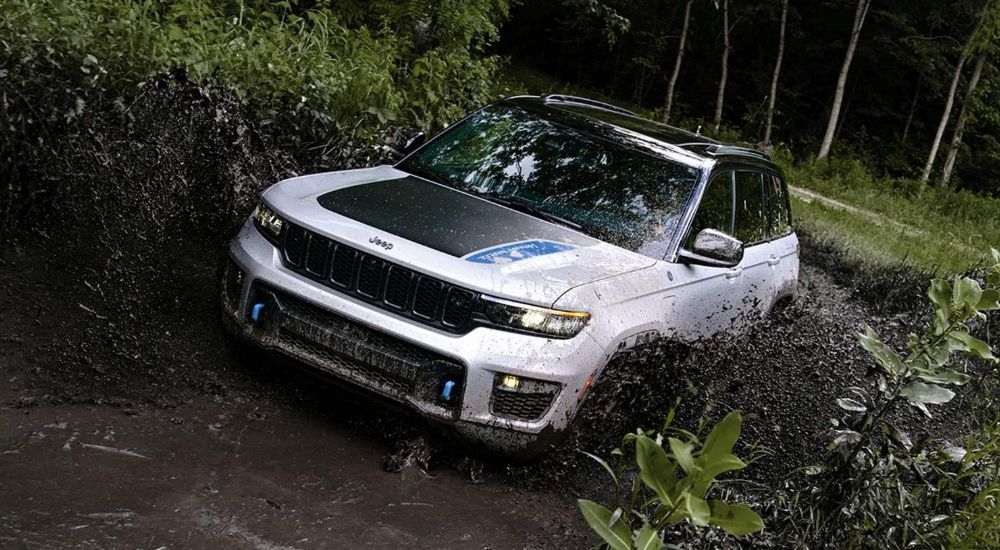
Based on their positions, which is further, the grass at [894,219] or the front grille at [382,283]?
the grass at [894,219]

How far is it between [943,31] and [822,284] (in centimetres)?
2116

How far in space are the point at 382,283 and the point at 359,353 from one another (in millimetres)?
331

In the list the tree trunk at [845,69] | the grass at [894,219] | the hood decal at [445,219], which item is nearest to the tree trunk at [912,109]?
the tree trunk at [845,69]

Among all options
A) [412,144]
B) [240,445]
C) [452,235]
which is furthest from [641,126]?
[240,445]

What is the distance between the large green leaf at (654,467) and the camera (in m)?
2.88

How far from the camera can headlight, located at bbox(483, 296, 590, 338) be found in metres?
4.03

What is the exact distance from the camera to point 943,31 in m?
27.4

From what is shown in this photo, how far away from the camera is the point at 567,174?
5.31 meters

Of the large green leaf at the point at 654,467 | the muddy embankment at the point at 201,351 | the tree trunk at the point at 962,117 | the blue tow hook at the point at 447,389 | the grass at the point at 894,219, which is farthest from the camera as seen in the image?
the tree trunk at the point at 962,117

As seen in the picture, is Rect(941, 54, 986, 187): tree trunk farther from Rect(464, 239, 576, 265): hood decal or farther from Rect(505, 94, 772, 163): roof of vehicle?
Rect(464, 239, 576, 265): hood decal

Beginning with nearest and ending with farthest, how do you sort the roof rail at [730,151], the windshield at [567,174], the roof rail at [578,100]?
the windshield at [567,174] → the roof rail at [730,151] → the roof rail at [578,100]

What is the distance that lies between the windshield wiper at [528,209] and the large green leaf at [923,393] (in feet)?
5.91

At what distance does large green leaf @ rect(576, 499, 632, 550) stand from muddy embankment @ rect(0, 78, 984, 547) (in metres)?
1.12

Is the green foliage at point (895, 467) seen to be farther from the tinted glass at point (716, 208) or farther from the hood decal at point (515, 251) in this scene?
the hood decal at point (515, 251)
